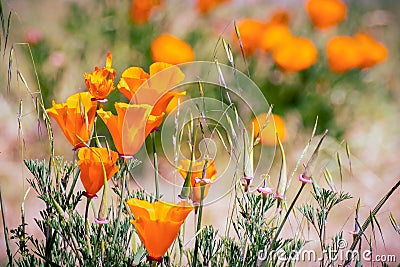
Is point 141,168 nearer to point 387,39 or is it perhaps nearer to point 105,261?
point 105,261

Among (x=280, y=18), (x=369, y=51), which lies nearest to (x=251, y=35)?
(x=280, y=18)

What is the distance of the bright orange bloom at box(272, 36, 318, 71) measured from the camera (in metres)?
2.37

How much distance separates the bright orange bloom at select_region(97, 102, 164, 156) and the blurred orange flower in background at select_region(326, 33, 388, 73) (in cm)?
167

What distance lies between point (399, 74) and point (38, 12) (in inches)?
62.8

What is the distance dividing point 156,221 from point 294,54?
5.49 ft

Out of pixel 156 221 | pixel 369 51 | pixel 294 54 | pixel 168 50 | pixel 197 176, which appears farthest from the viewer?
pixel 369 51

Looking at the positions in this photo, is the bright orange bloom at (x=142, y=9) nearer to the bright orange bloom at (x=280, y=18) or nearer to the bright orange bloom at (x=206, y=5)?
the bright orange bloom at (x=206, y=5)

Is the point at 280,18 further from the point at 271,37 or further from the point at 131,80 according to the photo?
the point at 131,80

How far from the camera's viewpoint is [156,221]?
0.77 meters

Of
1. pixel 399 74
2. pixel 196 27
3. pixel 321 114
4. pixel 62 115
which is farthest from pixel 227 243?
pixel 399 74

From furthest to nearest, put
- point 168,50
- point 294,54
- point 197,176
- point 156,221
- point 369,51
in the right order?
point 369,51
point 294,54
point 168,50
point 197,176
point 156,221

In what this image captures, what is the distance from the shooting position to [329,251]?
88cm

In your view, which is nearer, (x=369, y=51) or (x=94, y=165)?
(x=94, y=165)

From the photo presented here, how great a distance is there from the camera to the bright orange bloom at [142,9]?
2396 mm
